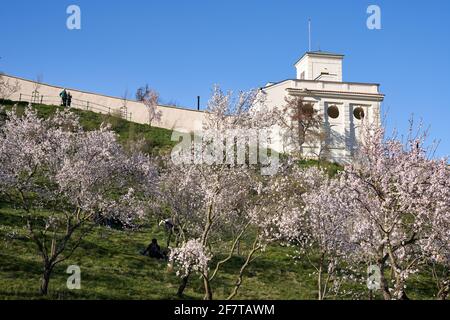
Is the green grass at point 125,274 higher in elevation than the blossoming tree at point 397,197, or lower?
lower

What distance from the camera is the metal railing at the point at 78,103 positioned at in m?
73.3

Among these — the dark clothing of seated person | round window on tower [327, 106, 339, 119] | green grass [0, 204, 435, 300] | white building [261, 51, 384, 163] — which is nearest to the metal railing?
white building [261, 51, 384, 163]

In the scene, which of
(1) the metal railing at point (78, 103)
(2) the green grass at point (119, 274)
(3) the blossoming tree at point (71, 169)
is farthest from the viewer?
(1) the metal railing at point (78, 103)

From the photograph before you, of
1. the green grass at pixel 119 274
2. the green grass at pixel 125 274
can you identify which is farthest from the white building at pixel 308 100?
the green grass at pixel 119 274

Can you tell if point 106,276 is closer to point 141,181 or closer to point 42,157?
point 141,181

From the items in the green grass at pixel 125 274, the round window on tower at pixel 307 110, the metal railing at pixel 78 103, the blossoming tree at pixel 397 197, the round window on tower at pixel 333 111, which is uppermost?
the metal railing at pixel 78 103

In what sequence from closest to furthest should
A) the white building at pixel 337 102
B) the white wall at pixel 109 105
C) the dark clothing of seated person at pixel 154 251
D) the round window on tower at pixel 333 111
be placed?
1. the dark clothing of seated person at pixel 154 251
2. the white building at pixel 337 102
3. the round window on tower at pixel 333 111
4. the white wall at pixel 109 105

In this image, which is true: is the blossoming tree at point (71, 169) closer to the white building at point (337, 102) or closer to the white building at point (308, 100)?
the white building at point (308, 100)

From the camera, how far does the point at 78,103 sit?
247 feet

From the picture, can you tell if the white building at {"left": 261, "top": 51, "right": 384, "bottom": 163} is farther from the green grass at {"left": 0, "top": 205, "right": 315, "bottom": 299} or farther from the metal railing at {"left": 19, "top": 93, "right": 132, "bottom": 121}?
the green grass at {"left": 0, "top": 205, "right": 315, "bottom": 299}

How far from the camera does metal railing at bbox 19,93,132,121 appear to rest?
241ft

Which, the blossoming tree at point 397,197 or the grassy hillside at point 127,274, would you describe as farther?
the grassy hillside at point 127,274
